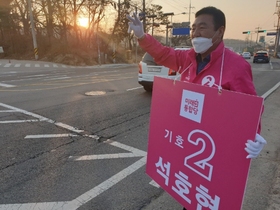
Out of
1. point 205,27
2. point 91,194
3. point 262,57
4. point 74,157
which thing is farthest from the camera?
point 262,57

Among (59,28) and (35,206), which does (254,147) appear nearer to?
(35,206)

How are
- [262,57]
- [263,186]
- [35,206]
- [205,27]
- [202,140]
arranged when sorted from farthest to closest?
[262,57] → [263,186] → [35,206] → [205,27] → [202,140]

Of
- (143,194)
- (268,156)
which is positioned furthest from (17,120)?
(268,156)

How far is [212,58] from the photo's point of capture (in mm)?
1616

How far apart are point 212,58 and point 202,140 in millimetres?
626

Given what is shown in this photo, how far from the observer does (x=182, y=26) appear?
37.2 metres

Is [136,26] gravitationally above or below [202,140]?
above

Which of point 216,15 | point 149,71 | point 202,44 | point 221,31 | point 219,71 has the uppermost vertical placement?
point 216,15

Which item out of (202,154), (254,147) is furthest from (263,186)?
(254,147)

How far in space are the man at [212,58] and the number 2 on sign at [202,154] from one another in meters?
0.27

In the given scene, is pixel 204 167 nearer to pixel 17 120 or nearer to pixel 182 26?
pixel 17 120

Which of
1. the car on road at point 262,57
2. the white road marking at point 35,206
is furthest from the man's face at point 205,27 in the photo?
the car on road at point 262,57

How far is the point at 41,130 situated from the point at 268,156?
429 cm

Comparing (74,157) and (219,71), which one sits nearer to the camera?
(219,71)
